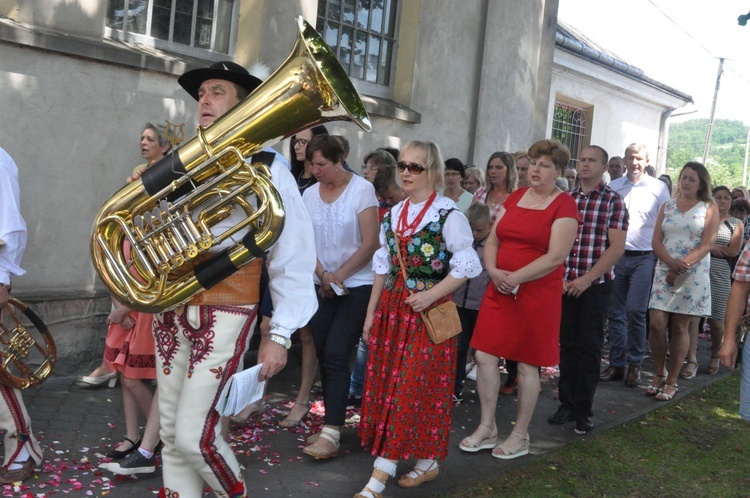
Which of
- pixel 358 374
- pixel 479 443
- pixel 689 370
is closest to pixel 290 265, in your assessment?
pixel 479 443

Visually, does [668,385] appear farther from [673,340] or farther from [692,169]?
[692,169]

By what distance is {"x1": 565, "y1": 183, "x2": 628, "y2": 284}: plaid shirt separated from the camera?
6.82 metres

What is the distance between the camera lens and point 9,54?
261 inches

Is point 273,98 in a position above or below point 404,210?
above

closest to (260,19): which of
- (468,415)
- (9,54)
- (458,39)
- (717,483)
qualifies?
(9,54)

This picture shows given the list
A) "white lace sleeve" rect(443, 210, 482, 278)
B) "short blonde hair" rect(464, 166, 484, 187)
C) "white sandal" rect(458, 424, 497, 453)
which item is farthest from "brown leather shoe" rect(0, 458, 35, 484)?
"short blonde hair" rect(464, 166, 484, 187)

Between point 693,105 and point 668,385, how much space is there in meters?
16.9

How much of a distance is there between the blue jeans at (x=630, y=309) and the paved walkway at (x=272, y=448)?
35.0 inches

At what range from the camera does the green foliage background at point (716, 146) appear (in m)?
65.9

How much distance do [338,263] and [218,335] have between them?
7.72ft

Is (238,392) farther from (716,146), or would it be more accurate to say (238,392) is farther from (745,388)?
(716,146)

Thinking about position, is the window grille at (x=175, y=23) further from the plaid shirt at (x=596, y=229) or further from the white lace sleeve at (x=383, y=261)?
→ the plaid shirt at (x=596, y=229)

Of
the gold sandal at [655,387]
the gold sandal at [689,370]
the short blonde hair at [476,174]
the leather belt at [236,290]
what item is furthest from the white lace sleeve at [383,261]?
the gold sandal at [689,370]

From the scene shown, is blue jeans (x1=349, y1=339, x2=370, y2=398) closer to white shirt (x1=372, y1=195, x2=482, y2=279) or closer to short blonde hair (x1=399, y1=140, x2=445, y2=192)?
white shirt (x1=372, y1=195, x2=482, y2=279)
